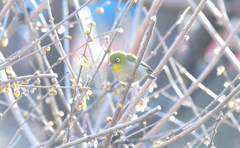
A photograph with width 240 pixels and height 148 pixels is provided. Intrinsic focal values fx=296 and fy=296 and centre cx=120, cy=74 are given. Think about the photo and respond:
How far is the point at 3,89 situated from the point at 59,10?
14.4 feet

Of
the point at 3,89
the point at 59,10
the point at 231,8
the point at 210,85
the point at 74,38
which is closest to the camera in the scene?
the point at 3,89

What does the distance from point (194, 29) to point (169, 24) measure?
72cm

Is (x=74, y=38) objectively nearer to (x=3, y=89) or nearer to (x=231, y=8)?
(x=231, y=8)

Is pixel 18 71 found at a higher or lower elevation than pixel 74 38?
lower

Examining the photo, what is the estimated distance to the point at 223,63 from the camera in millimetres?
6934

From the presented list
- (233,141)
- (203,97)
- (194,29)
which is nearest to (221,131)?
(233,141)

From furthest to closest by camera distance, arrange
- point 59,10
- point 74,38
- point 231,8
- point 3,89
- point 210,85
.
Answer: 1. point 210,85
2. point 231,8
3. point 74,38
4. point 59,10
5. point 3,89

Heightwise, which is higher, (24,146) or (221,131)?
(221,131)

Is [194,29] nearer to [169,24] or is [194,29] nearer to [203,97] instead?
[169,24]

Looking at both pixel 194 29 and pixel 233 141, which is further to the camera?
pixel 233 141

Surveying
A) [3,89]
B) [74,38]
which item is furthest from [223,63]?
[3,89]

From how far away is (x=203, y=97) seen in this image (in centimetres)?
718

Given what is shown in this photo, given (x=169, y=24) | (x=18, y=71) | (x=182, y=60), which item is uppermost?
(x=169, y=24)

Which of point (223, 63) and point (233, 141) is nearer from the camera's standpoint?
point (223, 63)
